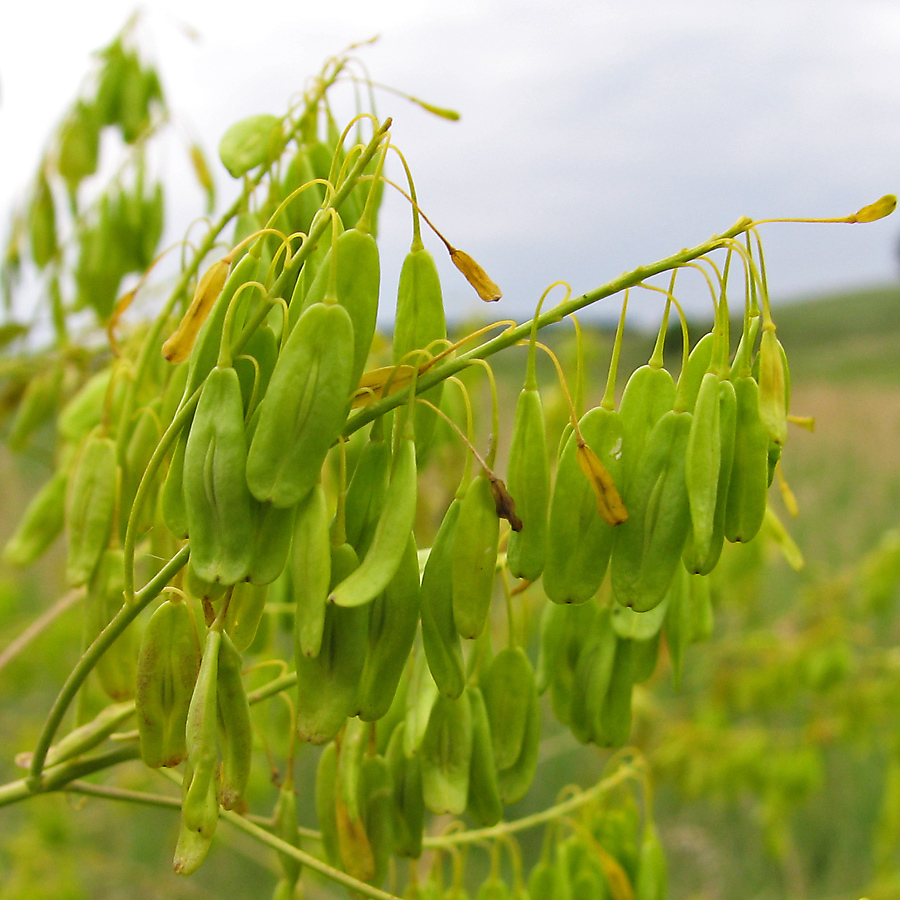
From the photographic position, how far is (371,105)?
833mm

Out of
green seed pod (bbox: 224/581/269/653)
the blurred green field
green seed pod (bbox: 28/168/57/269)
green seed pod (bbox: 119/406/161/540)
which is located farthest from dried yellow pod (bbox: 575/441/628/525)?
green seed pod (bbox: 28/168/57/269)

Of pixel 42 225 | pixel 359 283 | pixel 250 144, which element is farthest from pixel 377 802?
pixel 42 225

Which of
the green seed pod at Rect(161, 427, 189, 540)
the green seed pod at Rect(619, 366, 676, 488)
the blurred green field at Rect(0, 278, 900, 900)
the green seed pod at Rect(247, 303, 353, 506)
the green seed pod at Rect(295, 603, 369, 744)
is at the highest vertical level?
the green seed pod at Rect(247, 303, 353, 506)

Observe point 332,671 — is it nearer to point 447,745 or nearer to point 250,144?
point 447,745

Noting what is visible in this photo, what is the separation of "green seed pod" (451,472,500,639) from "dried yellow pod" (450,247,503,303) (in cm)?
13

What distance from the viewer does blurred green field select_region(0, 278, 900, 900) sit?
2.40 meters

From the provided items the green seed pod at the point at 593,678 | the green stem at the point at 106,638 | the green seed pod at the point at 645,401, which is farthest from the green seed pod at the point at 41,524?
the green seed pod at the point at 645,401

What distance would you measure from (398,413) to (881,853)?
2.54 meters

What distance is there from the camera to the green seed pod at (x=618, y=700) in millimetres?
815

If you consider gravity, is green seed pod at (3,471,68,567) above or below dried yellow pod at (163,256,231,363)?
below

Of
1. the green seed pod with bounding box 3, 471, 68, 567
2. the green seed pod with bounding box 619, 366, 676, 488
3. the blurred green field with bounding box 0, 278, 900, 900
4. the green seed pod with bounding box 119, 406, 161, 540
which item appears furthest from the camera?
the blurred green field with bounding box 0, 278, 900, 900

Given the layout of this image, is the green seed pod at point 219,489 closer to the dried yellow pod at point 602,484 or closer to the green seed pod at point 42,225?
the dried yellow pod at point 602,484

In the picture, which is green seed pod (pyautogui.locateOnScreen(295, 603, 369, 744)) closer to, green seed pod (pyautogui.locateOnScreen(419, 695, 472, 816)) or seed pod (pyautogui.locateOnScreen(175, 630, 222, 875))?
seed pod (pyautogui.locateOnScreen(175, 630, 222, 875))

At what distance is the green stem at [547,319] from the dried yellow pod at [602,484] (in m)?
0.08
